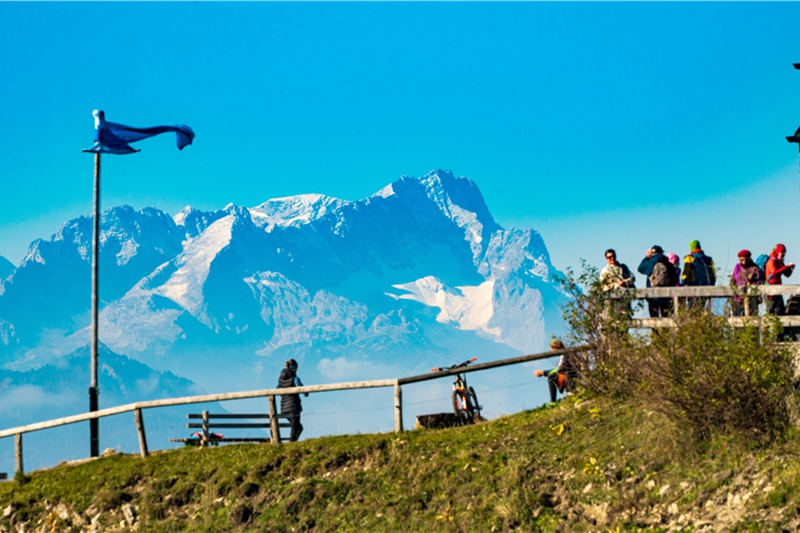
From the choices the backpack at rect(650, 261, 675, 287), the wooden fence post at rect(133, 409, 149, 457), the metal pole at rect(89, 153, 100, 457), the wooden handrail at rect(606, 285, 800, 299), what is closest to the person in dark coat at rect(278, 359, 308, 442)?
the wooden fence post at rect(133, 409, 149, 457)

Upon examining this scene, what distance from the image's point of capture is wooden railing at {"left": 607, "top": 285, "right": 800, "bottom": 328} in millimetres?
17217

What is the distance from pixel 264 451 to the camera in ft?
65.1

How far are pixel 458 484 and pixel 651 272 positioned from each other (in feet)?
21.3

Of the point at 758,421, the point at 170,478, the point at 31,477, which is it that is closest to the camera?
the point at 758,421

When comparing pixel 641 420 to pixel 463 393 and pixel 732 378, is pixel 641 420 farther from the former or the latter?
pixel 463 393

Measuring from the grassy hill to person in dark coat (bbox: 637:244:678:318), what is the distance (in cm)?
237

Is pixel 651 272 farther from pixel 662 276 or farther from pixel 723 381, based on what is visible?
pixel 723 381

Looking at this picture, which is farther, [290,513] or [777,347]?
[290,513]

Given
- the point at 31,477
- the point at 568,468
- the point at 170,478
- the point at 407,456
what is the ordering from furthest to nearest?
1. the point at 31,477
2. the point at 170,478
3. the point at 407,456
4. the point at 568,468

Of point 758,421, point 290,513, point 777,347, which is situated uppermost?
point 777,347

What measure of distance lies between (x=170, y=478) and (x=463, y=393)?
21.9 feet

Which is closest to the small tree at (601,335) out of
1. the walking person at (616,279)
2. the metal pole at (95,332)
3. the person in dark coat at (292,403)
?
the walking person at (616,279)

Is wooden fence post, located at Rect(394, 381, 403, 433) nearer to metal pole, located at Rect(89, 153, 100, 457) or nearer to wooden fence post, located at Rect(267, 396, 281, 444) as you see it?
wooden fence post, located at Rect(267, 396, 281, 444)

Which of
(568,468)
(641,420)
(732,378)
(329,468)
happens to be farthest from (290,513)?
(732,378)
